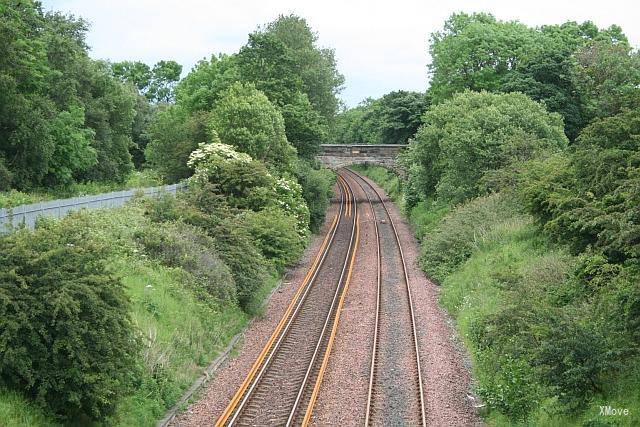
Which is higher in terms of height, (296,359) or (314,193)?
(314,193)

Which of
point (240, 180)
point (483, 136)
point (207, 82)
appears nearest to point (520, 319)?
point (240, 180)

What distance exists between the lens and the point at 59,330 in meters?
12.7

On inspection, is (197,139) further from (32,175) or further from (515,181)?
(515,181)

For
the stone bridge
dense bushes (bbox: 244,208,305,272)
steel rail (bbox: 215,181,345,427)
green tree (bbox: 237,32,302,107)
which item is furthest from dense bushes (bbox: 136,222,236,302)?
the stone bridge

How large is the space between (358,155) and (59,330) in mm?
55691

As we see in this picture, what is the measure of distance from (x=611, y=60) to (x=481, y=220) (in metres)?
28.4

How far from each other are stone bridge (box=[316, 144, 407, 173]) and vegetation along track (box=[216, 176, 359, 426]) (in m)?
32.3

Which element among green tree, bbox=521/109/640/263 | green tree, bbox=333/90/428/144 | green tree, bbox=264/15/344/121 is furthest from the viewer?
green tree, bbox=333/90/428/144

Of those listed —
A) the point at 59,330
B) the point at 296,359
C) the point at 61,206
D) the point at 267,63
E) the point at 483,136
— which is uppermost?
the point at 267,63

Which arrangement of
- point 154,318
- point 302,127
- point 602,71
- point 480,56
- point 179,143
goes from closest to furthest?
1. point 154,318
2. point 179,143
3. point 302,127
4. point 602,71
5. point 480,56

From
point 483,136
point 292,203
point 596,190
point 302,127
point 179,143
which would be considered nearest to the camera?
point 596,190

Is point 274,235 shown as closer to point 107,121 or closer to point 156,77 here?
point 107,121

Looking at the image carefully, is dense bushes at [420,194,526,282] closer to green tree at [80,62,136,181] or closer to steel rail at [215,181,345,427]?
steel rail at [215,181,345,427]

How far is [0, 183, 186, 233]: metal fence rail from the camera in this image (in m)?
20.9
